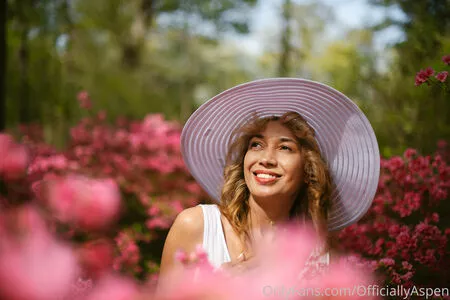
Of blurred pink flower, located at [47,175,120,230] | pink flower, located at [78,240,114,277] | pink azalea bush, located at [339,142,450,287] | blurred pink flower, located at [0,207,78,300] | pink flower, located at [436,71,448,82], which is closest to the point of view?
blurred pink flower, located at [0,207,78,300]

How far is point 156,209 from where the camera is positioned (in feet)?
14.8

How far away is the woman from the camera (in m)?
1.85

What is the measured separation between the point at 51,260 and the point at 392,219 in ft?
8.04

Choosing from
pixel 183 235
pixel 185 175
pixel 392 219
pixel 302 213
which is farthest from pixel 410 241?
pixel 185 175

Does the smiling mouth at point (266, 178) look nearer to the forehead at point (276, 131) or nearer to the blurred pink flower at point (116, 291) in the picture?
the forehead at point (276, 131)

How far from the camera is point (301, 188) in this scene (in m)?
2.05

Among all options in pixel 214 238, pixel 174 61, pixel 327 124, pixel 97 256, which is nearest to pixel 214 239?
pixel 214 238

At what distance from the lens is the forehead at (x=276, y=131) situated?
6.32 feet

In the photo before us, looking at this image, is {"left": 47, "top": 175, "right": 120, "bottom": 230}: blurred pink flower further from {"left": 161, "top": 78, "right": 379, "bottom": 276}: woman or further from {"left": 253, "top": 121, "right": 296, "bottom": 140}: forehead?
{"left": 253, "top": 121, "right": 296, "bottom": 140}: forehead

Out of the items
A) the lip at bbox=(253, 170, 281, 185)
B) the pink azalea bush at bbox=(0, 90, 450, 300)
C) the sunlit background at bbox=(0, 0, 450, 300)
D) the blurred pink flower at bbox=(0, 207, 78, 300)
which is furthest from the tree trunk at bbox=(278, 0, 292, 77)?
the blurred pink flower at bbox=(0, 207, 78, 300)

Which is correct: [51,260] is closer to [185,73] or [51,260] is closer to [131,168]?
[131,168]

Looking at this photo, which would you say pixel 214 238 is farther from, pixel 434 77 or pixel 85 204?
pixel 85 204

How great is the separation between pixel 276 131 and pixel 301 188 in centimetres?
29

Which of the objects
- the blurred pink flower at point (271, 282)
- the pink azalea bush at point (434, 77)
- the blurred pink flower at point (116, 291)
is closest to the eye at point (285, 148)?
the pink azalea bush at point (434, 77)
